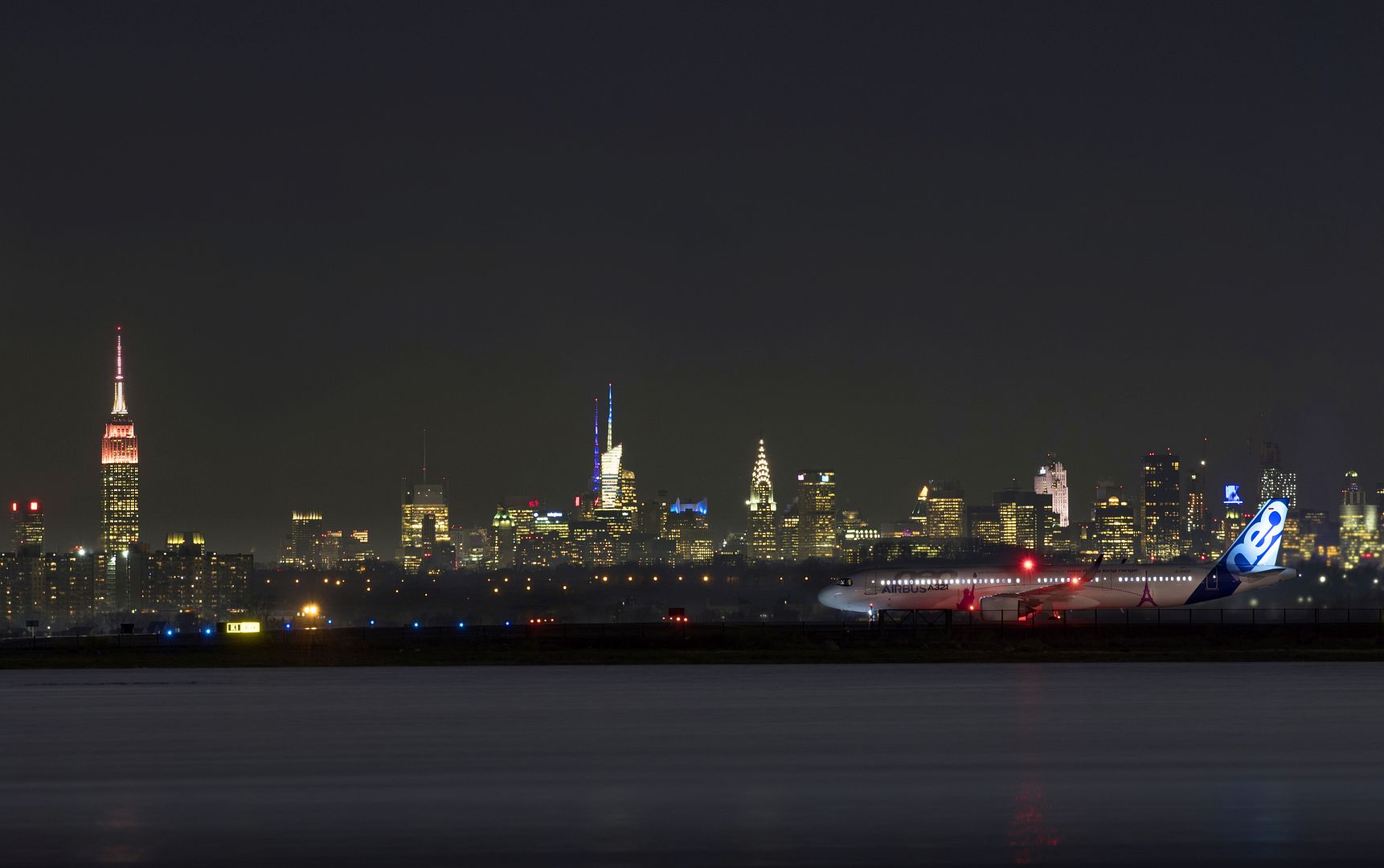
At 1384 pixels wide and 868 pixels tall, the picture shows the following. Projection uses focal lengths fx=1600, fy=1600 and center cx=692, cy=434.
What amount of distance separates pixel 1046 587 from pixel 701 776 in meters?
79.8

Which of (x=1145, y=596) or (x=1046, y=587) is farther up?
(x=1046, y=587)

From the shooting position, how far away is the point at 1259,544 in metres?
110

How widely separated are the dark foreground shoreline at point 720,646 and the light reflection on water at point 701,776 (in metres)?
15.8

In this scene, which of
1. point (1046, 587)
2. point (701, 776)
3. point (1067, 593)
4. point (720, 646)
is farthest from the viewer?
point (1067, 593)

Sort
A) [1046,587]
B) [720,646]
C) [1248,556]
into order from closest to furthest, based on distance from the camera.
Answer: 1. [720,646]
2. [1046,587]
3. [1248,556]

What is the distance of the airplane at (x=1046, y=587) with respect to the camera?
102m

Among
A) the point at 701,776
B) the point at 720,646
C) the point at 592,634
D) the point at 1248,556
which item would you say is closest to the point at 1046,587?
the point at 1248,556

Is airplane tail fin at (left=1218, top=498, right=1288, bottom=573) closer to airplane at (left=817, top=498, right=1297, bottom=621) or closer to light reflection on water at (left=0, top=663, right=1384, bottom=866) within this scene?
airplane at (left=817, top=498, right=1297, bottom=621)

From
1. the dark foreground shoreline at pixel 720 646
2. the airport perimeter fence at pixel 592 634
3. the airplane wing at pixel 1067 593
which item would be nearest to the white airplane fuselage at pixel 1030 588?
the airplane wing at pixel 1067 593

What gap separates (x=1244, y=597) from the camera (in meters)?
133

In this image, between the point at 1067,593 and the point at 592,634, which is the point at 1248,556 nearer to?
the point at 1067,593

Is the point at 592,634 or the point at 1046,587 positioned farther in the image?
the point at 1046,587

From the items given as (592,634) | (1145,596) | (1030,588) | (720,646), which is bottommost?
(720,646)

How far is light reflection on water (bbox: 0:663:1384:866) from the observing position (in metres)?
19.0
